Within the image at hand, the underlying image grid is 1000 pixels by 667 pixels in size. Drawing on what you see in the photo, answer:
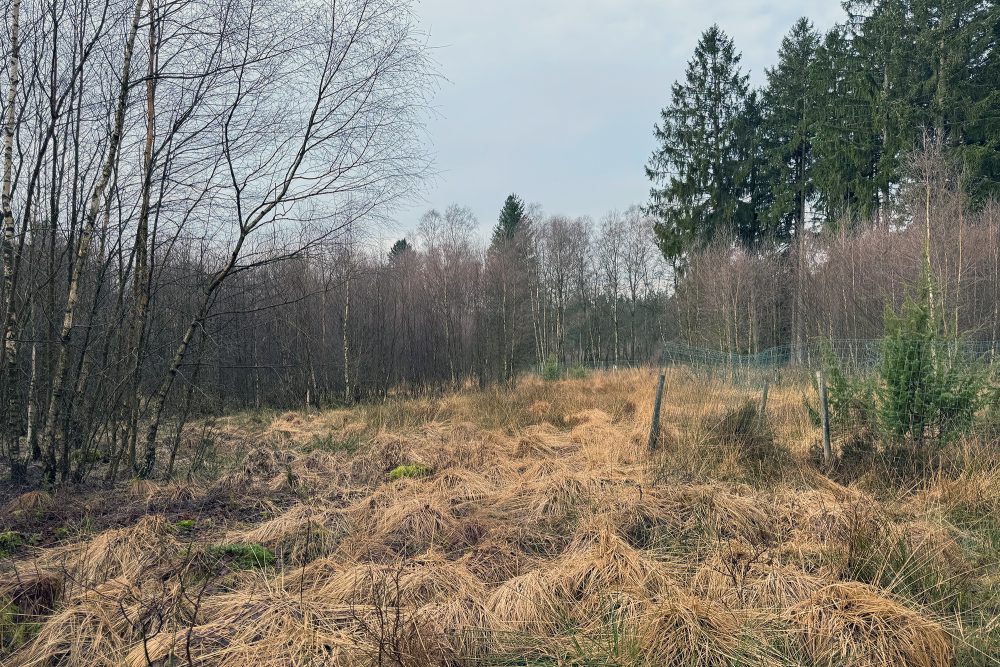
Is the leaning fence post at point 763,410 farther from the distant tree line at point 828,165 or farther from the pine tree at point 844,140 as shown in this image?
the pine tree at point 844,140

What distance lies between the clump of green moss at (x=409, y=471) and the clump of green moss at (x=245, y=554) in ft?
7.77

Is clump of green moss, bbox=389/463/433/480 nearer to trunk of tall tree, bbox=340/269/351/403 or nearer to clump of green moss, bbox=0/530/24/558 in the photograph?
clump of green moss, bbox=0/530/24/558

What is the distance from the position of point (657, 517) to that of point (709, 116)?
1042 inches

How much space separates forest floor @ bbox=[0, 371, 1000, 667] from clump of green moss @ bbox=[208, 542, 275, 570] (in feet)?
0.05

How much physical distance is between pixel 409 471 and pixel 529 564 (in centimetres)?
306

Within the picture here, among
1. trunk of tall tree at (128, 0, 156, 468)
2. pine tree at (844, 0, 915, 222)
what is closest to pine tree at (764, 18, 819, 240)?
pine tree at (844, 0, 915, 222)

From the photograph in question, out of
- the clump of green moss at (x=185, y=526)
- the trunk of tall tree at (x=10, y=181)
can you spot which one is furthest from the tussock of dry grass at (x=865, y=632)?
the trunk of tall tree at (x=10, y=181)

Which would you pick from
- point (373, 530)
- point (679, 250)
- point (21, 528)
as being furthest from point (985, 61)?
point (21, 528)

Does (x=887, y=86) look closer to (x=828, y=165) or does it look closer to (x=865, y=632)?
(x=828, y=165)

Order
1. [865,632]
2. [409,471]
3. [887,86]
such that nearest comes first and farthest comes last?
[865,632] → [409,471] → [887,86]

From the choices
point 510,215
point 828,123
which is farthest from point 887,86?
point 510,215

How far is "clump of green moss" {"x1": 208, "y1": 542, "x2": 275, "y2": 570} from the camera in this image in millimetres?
3678

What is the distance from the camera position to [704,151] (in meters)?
26.4

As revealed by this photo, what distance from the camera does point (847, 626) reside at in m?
2.53
